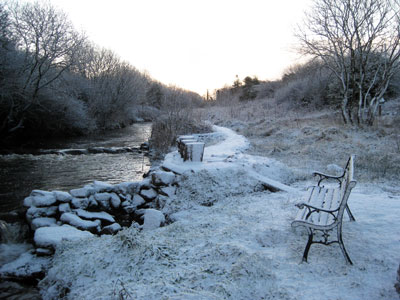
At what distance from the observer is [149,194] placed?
6.19 meters

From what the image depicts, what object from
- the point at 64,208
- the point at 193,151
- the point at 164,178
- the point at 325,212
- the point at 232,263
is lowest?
the point at 64,208

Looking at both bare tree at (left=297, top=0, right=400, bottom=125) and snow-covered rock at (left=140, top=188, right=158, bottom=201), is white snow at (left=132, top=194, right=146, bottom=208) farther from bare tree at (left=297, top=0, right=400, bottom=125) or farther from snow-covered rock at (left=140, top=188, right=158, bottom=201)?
bare tree at (left=297, top=0, right=400, bottom=125)

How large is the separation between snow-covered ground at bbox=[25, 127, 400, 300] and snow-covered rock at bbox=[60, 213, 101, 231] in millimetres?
929

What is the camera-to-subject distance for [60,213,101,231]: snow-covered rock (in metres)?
4.82

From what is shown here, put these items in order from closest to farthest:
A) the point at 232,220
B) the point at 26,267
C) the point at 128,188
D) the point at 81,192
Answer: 1. the point at 26,267
2. the point at 232,220
3. the point at 81,192
4. the point at 128,188

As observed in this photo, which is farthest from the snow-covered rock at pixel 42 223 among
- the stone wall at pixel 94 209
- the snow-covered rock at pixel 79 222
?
the snow-covered rock at pixel 79 222

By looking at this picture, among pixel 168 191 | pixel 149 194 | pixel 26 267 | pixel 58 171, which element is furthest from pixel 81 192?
pixel 58 171

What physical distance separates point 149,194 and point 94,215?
1.30 m

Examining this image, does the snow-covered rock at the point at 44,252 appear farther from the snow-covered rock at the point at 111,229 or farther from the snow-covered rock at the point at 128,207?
the snow-covered rock at the point at 128,207

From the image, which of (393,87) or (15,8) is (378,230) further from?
(393,87)

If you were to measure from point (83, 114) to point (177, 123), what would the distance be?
7.70 m

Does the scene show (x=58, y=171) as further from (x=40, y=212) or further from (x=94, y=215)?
(x=94, y=215)

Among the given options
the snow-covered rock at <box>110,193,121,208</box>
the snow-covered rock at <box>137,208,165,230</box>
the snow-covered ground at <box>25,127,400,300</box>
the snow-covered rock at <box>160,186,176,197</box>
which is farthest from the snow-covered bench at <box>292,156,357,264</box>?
the snow-covered rock at <box>110,193,121,208</box>

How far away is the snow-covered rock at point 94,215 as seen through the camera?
5230 mm
